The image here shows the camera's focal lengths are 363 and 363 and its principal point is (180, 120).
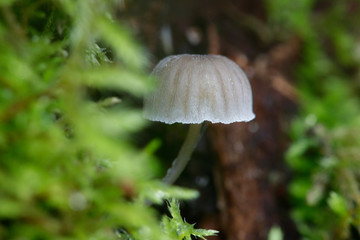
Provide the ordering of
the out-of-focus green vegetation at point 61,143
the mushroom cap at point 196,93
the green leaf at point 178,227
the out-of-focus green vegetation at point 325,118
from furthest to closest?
the out-of-focus green vegetation at point 325,118, the mushroom cap at point 196,93, the green leaf at point 178,227, the out-of-focus green vegetation at point 61,143

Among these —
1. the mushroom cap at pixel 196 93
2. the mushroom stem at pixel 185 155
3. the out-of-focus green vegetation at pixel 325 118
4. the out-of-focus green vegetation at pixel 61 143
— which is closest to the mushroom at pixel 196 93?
the mushroom cap at pixel 196 93

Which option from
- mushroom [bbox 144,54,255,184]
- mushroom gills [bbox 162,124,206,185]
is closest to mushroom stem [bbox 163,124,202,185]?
mushroom gills [bbox 162,124,206,185]

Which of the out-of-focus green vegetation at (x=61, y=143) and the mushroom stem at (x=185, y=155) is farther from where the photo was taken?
the mushroom stem at (x=185, y=155)

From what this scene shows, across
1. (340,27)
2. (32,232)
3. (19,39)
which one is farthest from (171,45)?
(340,27)

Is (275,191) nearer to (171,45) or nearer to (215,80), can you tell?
(171,45)

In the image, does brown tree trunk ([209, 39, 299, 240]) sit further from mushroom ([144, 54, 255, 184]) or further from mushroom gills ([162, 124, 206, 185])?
mushroom ([144, 54, 255, 184])

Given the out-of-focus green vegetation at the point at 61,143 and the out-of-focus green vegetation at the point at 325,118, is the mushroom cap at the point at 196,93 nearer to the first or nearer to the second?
the out-of-focus green vegetation at the point at 61,143

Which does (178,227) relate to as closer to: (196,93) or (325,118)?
(196,93)
